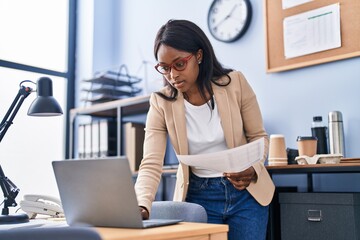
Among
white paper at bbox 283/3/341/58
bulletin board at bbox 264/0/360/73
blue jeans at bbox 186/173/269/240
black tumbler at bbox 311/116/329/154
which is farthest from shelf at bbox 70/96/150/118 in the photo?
blue jeans at bbox 186/173/269/240

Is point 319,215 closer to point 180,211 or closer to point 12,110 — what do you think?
point 180,211

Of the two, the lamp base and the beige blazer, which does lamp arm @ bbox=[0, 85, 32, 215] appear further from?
the beige blazer

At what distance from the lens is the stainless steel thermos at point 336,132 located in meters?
2.28

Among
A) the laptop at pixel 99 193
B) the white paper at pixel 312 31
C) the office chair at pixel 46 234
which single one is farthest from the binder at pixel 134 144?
the office chair at pixel 46 234

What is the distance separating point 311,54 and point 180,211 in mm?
1539

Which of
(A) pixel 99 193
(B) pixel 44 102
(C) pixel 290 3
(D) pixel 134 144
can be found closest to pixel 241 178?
(A) pixel 99 193

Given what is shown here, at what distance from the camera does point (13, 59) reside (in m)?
3.74

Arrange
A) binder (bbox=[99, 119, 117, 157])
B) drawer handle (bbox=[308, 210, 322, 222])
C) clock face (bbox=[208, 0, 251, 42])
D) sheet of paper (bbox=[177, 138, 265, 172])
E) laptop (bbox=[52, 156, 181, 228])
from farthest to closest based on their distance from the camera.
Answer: binder (bbox=[99, 119, 117, 157])
clock face (bbox=[208, 0, 251, 42])
drawer handle (bbox=[308, 210, 322, 222])
sheet of paper (bbox=[177, 138, 265, 172])
laptop (bbox=[52, 156, 181, 228])

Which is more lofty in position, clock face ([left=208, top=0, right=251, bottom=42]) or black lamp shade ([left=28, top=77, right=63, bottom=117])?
clock face ([left=208, top=0, right=251, bottom=42])

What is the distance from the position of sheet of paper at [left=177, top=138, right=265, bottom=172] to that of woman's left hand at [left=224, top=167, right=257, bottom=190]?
86 mm

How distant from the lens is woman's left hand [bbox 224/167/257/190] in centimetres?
151

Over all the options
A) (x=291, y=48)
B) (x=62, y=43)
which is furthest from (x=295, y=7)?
(x=62, y=43)

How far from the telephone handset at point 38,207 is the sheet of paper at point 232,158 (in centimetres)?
47

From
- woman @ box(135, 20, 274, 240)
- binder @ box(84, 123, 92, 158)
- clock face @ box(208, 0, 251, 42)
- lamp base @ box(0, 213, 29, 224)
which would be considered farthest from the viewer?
binder @ box(84, 123, 92, 158)
